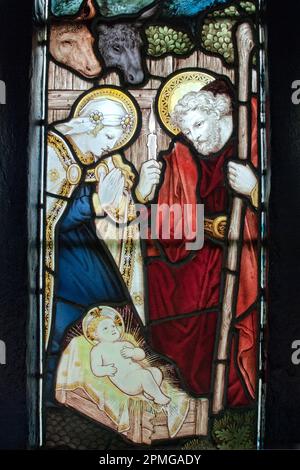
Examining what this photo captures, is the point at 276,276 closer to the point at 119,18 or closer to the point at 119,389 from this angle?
the point at 119,389

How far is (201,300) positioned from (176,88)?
93cm

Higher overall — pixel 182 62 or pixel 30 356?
pixel 182 62

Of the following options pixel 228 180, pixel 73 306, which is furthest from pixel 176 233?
pixel 73 306

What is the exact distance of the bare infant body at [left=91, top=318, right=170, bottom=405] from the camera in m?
3.61

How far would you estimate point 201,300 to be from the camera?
11.9ft

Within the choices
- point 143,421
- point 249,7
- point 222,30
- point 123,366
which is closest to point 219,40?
point 222,30

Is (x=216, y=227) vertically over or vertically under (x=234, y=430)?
over

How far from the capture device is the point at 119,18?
3.69 m

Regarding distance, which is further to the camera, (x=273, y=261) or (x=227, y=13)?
(x=227, y=13)

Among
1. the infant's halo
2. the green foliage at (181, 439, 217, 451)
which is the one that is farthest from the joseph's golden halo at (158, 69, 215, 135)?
the green foliage at (181, 439, 217, 451)

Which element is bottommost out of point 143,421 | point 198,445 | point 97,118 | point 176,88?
point 198,445

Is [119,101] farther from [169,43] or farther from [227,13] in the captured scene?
[227,13]
